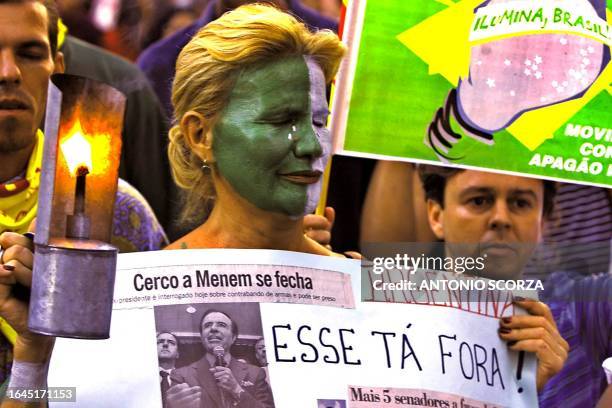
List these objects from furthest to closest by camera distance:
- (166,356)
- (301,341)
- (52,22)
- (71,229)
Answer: (52,22) → (301,341) → (166,356) → (71,229)

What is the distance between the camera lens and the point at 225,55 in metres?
3.40

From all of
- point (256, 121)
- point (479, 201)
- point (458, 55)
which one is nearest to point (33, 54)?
point (256, 121)

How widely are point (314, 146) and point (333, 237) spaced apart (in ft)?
3.31

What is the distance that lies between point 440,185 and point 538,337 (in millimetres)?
816

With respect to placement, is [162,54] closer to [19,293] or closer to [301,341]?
[301,341]

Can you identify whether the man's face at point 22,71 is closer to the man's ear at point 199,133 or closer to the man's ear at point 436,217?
the man's ear at point 199,133

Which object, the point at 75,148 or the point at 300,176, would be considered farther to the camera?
the point at 300,176

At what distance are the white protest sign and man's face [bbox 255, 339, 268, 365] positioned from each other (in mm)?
13

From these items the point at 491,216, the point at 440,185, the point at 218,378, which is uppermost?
the point at 440,185

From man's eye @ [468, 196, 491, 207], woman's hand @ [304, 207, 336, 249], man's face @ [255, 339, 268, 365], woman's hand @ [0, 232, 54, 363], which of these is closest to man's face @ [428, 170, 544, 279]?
→ man's eye @ [468, 196, 491, 207]

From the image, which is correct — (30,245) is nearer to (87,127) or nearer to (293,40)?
(87,127)

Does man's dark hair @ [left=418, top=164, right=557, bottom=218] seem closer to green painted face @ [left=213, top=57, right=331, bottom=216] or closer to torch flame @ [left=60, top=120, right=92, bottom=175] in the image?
green painted face @ [left=213, top=57, right=331, bottom=216]

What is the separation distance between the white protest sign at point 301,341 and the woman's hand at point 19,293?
0.47 ft

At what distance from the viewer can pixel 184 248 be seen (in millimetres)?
3475
